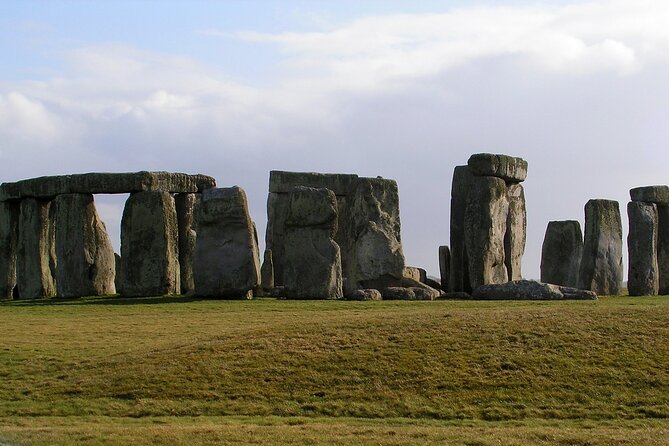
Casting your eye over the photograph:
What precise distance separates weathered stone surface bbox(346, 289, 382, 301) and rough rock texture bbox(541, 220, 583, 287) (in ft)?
28.5

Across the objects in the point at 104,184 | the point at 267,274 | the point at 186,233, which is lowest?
the point at 267,274

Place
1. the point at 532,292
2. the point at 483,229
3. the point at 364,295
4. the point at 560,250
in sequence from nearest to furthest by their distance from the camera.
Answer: the point at 532,292, the point at 364,295, the point at 483,229, the point at 560,250

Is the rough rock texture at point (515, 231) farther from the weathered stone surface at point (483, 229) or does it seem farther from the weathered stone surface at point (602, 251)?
the weathered stone surface at point (602, 251)

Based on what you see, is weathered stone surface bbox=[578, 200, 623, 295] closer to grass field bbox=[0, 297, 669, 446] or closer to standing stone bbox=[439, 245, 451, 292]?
standing stone bbox=[439, 245, 451, 292]

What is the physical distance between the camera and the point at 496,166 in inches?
1503

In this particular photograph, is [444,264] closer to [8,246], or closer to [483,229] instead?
[483,229]

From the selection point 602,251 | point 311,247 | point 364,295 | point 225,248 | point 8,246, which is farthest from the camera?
point 8,246

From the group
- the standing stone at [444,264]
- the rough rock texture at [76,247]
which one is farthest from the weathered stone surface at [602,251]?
the rough rock texture at [76,247]

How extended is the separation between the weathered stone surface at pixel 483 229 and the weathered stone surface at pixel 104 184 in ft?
28.5

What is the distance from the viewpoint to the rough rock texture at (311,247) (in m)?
35.1

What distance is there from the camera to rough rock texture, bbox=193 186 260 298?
3547 centimetres

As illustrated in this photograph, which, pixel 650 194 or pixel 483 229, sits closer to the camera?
pixel 483 229

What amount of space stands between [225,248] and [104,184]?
5307 mm

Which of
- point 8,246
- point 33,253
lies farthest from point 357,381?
point 8,246
